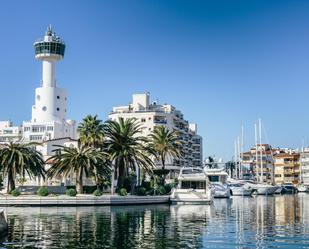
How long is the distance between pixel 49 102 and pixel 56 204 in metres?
76.0

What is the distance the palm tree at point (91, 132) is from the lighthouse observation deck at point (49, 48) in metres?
65.2

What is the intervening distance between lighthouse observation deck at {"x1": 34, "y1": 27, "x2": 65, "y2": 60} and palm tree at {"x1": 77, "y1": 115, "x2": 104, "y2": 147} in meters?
65.2

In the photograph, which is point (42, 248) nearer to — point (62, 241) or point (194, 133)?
point (62, 241)

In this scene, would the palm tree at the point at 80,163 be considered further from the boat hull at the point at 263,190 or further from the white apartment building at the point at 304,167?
the white apartment building at the point at 304,167

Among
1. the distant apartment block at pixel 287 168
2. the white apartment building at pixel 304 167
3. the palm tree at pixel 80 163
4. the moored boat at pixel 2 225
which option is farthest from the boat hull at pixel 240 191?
the moored boat at pixel 2 225

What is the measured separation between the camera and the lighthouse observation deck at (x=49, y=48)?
5408 inches

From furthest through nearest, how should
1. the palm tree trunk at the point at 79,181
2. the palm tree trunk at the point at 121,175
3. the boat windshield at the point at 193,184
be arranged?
1. the palm tree trunk at the point at 121,175
2. the boat windshield at the point at 193,184
3. the palm tree trunk at the point at 79,181

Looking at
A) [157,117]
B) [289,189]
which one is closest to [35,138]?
[157,117]

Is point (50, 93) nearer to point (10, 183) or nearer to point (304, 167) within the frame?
point (10, 183)

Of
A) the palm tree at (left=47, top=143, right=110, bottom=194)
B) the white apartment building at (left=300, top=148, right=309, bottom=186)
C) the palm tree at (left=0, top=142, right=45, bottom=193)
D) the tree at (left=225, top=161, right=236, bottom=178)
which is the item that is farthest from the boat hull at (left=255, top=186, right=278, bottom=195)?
the palm tree at (left=0, top=142, right=45, bottom=193)

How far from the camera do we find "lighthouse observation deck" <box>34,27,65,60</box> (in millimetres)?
137375

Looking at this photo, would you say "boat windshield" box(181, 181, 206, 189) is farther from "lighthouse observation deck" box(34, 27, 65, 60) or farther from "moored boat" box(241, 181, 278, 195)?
"lighthouse observation deck" box(34, 27, 65, 60)

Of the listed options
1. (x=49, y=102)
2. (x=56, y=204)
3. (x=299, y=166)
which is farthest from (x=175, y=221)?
(x=299, y=166)

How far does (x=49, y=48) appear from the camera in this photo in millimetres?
137125
